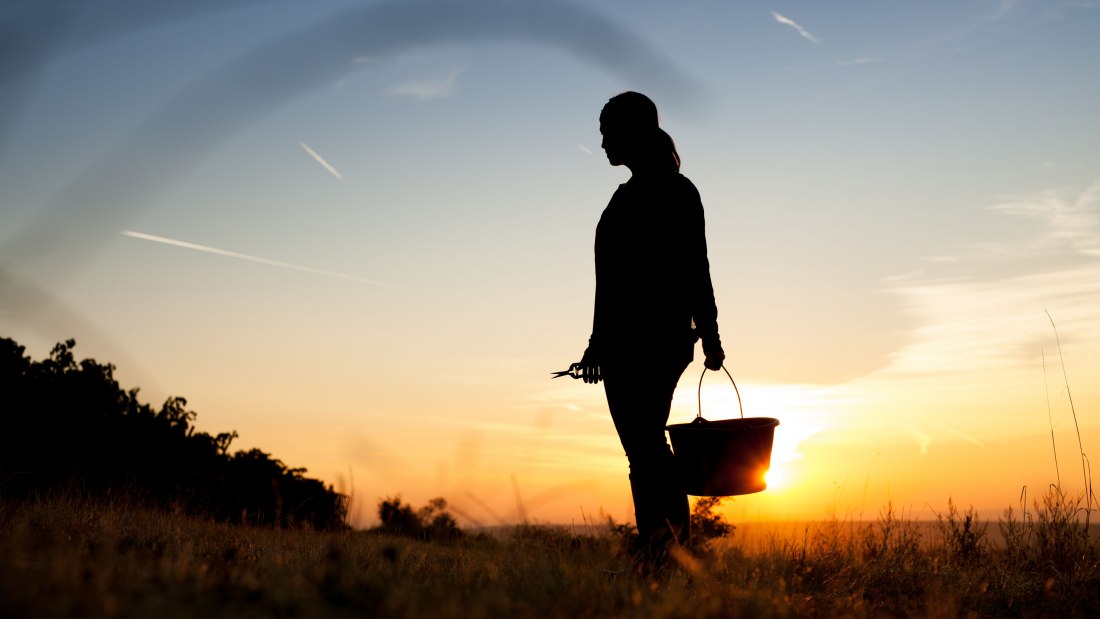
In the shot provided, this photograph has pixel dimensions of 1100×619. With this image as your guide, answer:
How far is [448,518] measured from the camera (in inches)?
585

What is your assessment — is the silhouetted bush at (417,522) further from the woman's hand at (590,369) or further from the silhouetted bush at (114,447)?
the woman's hand at (590,369)

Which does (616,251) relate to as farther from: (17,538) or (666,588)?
(17,538)

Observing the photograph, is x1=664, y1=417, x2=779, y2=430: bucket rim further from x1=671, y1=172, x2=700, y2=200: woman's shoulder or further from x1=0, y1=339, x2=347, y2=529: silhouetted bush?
x1=0, y1=339, x2=347, y2=529: silhouetted bush

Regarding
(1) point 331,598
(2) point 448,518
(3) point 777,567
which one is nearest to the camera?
(1) point 331,598

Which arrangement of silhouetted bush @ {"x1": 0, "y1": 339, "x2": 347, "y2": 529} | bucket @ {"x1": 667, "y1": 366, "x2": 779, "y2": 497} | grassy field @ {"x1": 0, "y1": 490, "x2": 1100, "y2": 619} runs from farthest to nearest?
1. silhouetted bush @ {"x1": 0, "y1": 339, "x2": 347, "y2": 529}
2. bucket @ {"x1": 667, "y1": 366, "x2": 779, "y2": 497}
3. grassy field @ {"x1": 0, "y1": 490, "x2": 1100, "y2": 619}

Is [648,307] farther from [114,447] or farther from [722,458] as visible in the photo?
[114,447]

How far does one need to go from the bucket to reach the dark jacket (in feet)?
1.43

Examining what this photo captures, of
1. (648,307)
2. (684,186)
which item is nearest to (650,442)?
(648,307)

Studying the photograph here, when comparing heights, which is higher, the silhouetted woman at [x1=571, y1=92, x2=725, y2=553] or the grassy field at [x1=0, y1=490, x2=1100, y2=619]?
the silhouetted woman at [x1=571, y1=92, x2=725, y2=553]

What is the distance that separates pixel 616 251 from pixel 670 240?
30 centimetres

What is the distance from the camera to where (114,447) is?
12359 mm

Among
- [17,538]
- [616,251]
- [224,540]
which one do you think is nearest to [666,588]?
[616,251]

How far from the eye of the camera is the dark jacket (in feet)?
15.9

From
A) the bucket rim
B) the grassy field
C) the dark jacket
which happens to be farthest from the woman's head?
the grassy field
